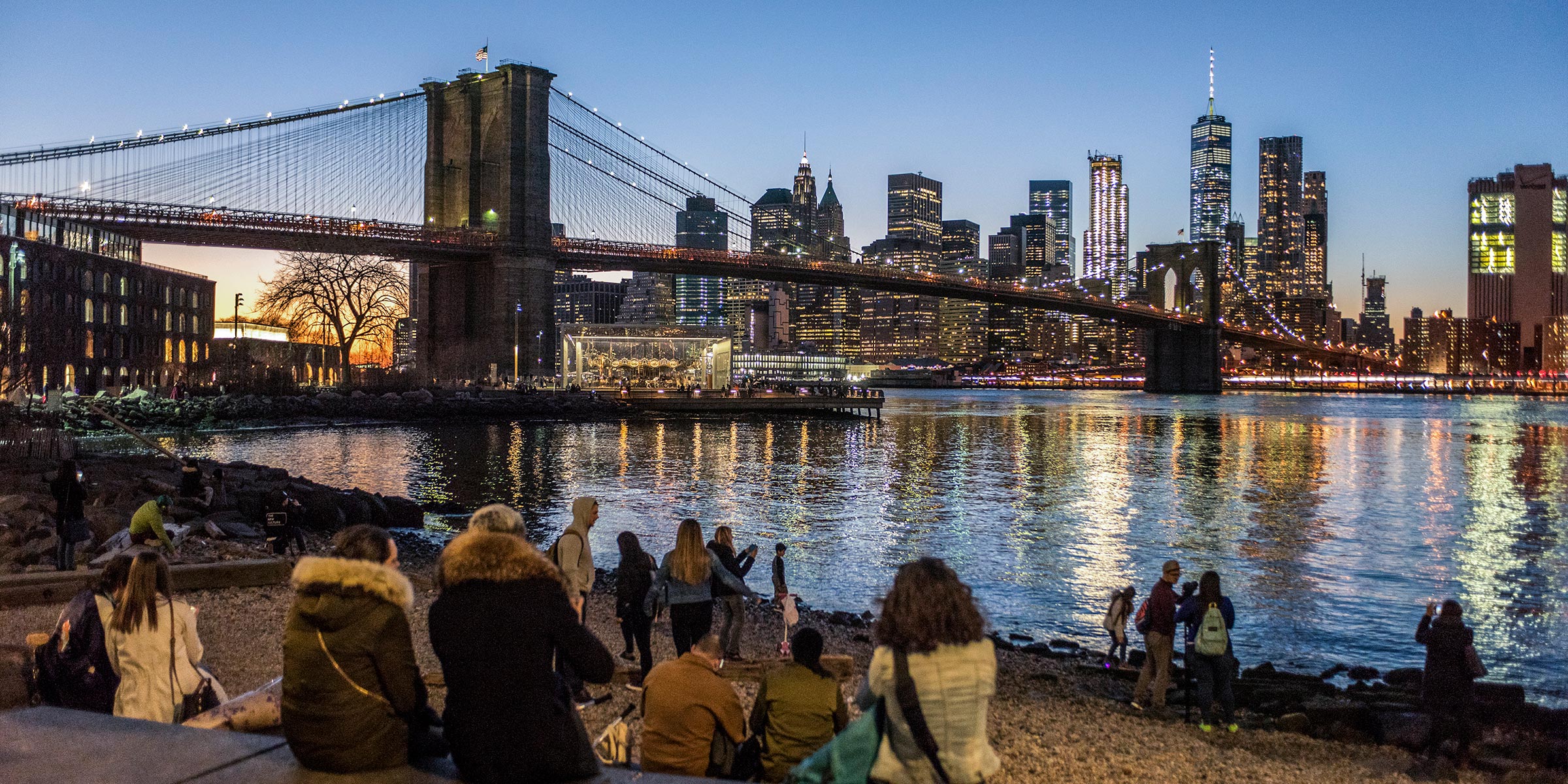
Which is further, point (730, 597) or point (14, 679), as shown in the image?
point (730, 597)

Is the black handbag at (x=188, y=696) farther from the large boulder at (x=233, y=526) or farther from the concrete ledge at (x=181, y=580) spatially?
the large boulder at (x=233, y=526)

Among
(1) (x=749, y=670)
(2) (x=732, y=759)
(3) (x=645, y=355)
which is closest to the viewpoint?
(2) (x=732, y=759)

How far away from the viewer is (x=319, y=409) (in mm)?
51656

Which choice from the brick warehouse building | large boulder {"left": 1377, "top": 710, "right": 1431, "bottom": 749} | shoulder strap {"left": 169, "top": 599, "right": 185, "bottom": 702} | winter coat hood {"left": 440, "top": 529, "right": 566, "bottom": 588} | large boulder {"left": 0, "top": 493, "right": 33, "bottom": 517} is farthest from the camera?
the brick warehouse building

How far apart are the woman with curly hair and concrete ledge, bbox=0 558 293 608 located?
7.61 m

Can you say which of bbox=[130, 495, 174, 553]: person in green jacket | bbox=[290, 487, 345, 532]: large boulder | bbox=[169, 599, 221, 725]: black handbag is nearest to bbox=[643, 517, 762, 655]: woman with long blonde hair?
bbox=[169, 599, 221, 725]: black handbag

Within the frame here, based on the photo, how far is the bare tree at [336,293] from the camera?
2141 inches

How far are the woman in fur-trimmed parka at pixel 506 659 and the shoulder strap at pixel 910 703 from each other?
96 cm

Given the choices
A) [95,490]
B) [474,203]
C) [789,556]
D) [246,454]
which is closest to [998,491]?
[789,556]

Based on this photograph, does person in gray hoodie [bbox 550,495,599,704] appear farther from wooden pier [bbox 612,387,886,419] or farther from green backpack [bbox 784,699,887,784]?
wooden pier [bbox 612,387,886,419]

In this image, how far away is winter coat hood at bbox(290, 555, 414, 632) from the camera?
3.54 meters

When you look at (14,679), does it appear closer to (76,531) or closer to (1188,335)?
(76,531)

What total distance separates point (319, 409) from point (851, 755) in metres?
53.1

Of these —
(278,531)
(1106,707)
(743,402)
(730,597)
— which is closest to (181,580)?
(278,531)
